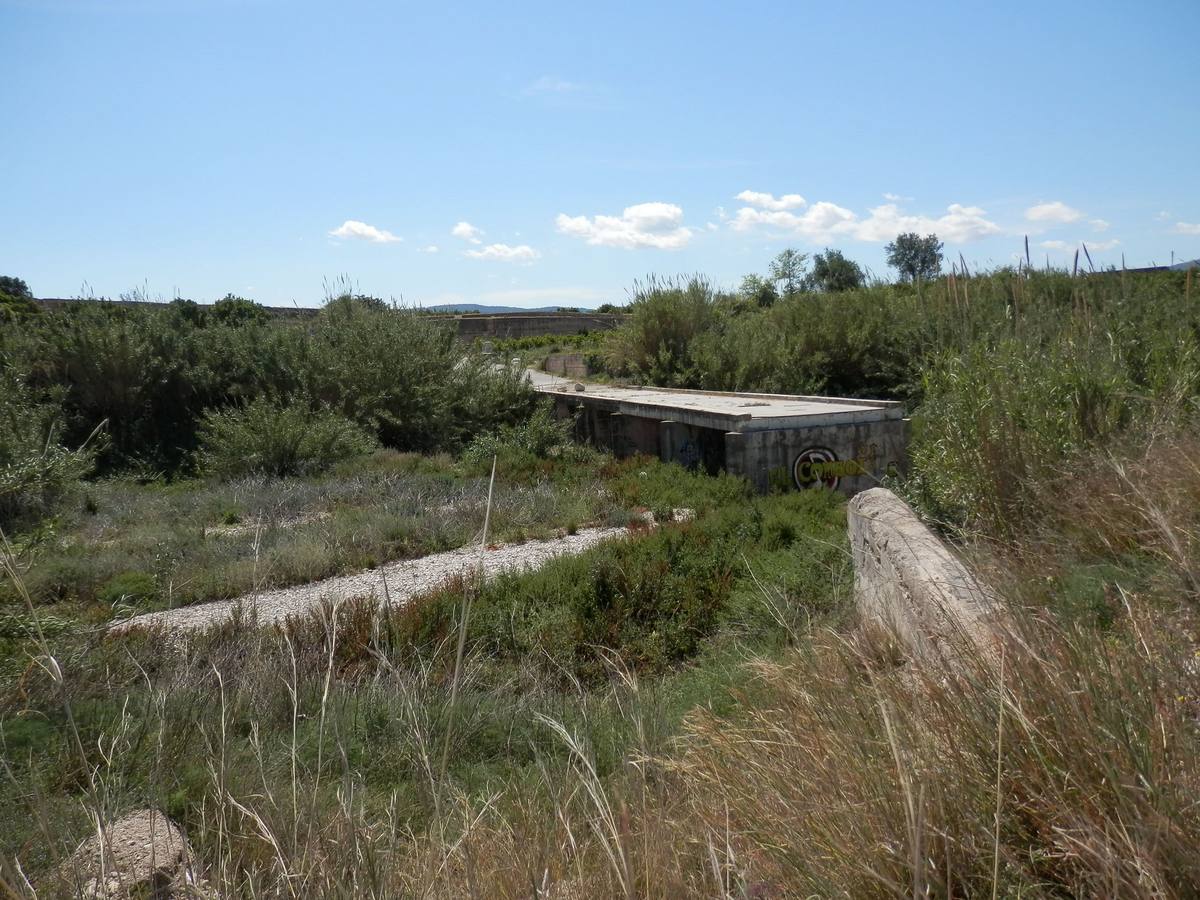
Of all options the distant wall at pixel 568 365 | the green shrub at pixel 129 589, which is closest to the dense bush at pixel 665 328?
the distant wall at pixel 568 365

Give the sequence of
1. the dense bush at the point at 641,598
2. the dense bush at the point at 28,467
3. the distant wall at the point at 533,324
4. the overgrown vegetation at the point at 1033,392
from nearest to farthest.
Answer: the overgrown vegetation at the point at 1033,392 → the dense bush at the point at 641,598 → the dense bush at the point at 28,467 → the distant wall at the point at 533,324

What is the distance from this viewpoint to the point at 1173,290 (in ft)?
42.3

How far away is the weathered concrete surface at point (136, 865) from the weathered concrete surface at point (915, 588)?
6.90 ft

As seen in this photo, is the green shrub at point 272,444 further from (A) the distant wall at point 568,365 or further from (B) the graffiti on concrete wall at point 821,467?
(A) the distant wall at point 568,365

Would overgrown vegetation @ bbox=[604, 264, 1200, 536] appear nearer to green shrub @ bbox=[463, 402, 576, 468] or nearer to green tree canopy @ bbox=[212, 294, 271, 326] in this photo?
green shrub @ bbox=[463, 402, 576, 468]

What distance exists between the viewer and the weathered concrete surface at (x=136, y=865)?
2.12 meters

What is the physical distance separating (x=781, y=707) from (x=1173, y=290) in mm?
12819

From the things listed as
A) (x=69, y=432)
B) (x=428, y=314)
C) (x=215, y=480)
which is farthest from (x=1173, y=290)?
(x=69, y=432)

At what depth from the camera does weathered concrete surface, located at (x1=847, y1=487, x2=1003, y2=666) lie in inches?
102

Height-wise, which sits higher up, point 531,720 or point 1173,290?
point 1173,290

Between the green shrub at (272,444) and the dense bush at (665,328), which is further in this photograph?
the dense bush at (665,328)

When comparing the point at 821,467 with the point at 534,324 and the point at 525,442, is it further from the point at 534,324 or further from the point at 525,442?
the point at 534,324

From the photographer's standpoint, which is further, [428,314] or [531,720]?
[428,314]

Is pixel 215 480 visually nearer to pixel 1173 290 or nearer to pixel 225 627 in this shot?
pixel 225 627
